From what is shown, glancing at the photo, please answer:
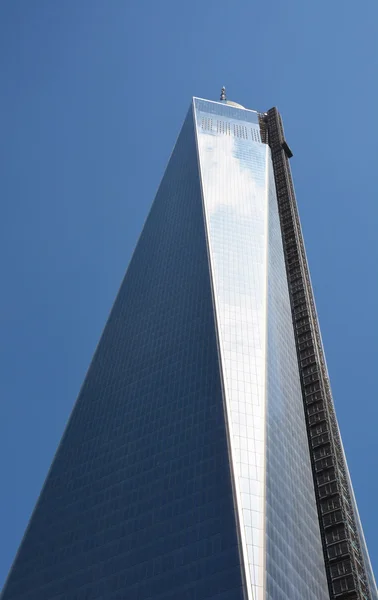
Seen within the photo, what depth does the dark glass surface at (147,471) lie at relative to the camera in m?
50.7

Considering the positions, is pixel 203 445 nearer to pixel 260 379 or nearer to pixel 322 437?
pixel 260 379

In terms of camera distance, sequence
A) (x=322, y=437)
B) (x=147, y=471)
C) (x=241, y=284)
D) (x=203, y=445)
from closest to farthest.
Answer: (x=203, y=445)
(x=147, y=471)
(x=241, y=284)
(x=322, y=437)

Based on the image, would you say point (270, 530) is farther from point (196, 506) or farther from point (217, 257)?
point (217, 257)

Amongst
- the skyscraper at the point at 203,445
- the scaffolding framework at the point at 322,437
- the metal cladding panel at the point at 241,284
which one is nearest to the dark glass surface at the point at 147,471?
the skyscraper at the point at 203,445

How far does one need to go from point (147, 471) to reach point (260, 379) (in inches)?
572

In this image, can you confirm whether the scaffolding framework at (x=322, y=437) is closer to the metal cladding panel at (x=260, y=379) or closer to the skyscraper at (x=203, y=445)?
the skyscraper at (x=203, y=445)

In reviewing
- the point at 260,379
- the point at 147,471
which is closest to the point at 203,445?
the point at 147,471

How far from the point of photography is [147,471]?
60.5 m

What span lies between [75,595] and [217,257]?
42.1 m

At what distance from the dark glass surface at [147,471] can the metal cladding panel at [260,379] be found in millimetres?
1607

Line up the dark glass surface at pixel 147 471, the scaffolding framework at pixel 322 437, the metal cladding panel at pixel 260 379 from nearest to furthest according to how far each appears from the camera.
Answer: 1. the dark glass surface at pixel 147 471
2. the metal cladding panel at pixel 260 379
3. the scaffolding framework at pixel 322 437

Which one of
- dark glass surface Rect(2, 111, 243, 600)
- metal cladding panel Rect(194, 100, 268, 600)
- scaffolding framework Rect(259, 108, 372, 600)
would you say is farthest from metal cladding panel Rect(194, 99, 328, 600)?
scaffolding framework Rect(259, 108, 372, 600)

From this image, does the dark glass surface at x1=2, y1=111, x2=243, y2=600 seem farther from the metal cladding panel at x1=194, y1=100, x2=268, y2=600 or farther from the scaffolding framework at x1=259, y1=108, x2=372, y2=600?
the scaffolding framework at x1=259, y1=108, x2=372, y2=600

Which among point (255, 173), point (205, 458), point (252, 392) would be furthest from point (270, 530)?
point (255, 173)
